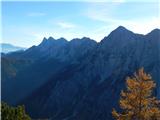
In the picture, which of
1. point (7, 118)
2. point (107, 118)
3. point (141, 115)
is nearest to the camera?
point (141, 115)

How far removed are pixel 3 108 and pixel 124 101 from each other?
96.6 feet

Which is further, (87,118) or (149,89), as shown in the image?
(87,118)

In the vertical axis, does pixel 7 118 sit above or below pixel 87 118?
above

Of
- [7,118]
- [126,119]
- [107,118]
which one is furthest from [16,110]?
[107,118]

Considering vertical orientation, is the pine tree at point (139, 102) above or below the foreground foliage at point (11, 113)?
above

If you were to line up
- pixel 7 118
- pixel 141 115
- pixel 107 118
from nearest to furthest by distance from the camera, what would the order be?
pixel 141 115, pixel 7 118, pixel 107 118

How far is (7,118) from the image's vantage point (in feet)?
200

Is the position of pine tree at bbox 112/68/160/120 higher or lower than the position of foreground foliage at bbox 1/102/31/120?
higher

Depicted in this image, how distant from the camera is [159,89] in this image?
19088 cm

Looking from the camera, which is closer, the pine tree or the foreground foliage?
the pine tree

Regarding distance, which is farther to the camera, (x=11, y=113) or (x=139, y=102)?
(x=11, y=113)

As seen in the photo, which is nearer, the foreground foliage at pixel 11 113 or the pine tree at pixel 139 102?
the pine tree at pixel 139 102

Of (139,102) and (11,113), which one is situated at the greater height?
(139,102)

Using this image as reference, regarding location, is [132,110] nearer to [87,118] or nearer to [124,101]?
[124,101]
